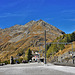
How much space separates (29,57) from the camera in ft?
581

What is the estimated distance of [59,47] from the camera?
433 feet

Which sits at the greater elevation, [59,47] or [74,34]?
[74,34]

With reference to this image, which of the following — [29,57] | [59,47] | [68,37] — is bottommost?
[29,57]

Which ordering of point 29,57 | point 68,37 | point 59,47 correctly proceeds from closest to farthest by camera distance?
point 59,47, point 68,37, point 29,57

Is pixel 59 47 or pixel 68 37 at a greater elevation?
pixel 68 37

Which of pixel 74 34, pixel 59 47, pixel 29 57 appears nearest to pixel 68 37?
pixel 74 34

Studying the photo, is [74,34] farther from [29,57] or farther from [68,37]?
[29,57]

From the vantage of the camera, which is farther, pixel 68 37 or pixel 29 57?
pixel 29 57

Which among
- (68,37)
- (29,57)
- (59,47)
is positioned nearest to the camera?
(59,47)

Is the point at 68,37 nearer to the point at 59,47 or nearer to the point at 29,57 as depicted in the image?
the point at 59,47

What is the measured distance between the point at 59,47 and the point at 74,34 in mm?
24455

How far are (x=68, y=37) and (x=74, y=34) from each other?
7671 mm

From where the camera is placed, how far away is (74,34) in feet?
477

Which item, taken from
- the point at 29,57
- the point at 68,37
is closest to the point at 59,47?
the point at 68,37
